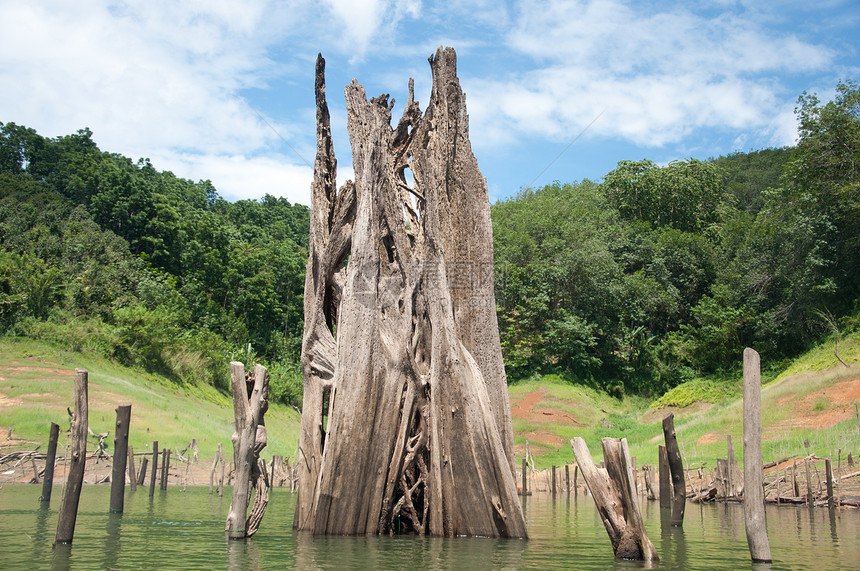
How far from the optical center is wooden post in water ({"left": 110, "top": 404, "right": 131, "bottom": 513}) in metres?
13.3

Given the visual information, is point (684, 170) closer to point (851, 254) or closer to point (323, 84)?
point (851, 254)

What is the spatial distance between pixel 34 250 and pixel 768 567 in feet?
146

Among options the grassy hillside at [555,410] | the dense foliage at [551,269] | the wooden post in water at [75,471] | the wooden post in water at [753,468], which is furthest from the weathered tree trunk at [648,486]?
the dense foliage at [551,269]

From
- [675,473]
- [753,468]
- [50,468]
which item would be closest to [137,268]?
[50,468]

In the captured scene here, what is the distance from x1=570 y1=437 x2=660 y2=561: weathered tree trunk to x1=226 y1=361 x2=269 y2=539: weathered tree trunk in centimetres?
455

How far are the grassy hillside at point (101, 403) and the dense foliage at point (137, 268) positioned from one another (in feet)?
5.60

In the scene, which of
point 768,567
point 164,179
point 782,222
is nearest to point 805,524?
point 768,567

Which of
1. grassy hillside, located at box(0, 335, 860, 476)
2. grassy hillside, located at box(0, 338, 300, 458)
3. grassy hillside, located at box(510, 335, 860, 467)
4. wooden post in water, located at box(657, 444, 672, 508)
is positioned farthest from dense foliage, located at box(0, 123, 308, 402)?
wooden post in water, located at box(657, 444, 672, 508)

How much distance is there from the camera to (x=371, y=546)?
9.24 meters

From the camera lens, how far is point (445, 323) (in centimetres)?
1094

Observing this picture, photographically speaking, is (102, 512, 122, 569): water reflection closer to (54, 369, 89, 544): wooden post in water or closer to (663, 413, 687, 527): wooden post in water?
(54, 369, 89, 544): wooden post in water

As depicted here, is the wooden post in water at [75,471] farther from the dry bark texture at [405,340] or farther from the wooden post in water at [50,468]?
the wooden post in water at [50,468]

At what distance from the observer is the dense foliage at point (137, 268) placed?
36219 mm

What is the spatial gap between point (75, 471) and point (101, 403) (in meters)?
20.7
